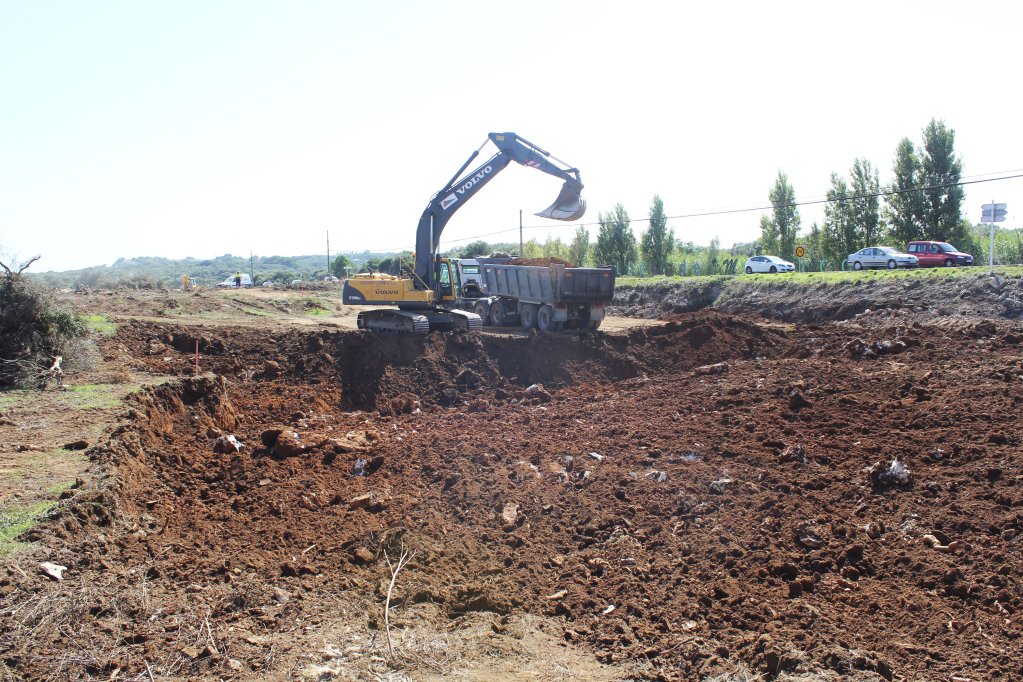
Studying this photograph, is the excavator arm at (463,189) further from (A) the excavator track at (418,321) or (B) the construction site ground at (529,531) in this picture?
(B) the construction site ground at (529,531)

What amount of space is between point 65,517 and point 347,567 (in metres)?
2.53

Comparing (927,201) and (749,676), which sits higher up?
(927,201)

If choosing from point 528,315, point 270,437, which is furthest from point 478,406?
point 528,315

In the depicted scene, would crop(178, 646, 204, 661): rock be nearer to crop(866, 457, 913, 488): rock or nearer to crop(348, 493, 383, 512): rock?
crop(348, 493, 383, 512): rock

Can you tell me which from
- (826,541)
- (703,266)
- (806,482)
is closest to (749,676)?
(826,541)

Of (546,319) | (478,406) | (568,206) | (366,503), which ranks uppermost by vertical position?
(568,206)

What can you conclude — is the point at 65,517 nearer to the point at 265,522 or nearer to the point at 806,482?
the point at 265,522

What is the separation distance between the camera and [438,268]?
20.2 metres

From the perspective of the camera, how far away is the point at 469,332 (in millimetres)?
18766

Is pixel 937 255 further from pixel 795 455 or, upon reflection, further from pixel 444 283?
pixel 795 455

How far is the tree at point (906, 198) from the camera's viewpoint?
38.9 metres

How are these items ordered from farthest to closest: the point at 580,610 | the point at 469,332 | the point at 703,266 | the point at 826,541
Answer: the point at 703,266
the point at 469,332
the point at 826,541
the point at 580,610

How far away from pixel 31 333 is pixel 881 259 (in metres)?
32.8

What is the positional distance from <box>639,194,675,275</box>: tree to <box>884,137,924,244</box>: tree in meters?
14.1
